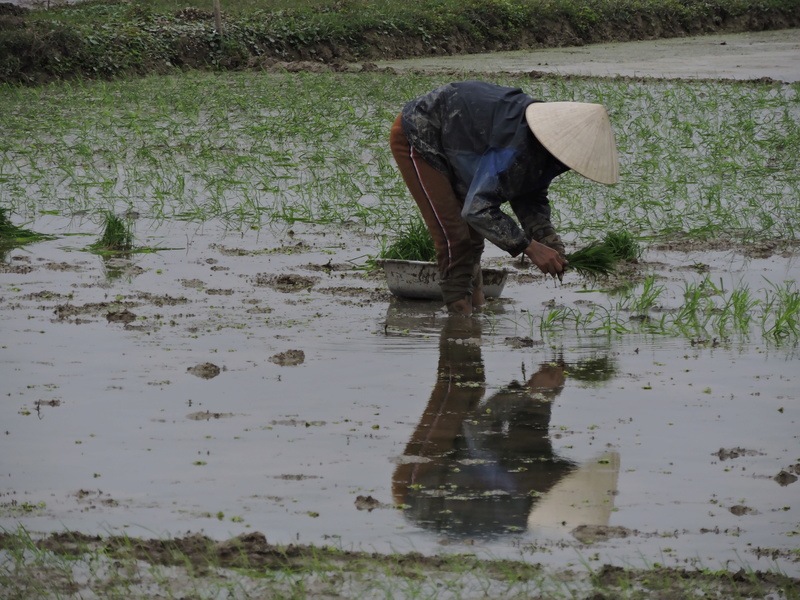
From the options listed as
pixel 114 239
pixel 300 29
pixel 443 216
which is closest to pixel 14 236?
pixel 114 239

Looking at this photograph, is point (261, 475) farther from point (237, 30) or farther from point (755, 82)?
point (237, 30)

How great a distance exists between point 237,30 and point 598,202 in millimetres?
10653

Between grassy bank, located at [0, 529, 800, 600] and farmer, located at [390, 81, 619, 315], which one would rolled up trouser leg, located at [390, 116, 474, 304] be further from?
grassy bank, located at [0, 529, 800, 600]

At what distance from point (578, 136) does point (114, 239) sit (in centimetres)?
324

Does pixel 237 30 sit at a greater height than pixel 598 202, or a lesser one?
greater

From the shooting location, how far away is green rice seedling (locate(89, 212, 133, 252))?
6660 millimetres

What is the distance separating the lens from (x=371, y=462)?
3.49 m

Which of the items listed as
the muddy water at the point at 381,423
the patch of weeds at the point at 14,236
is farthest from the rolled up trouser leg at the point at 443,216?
the patch of weeds at the point at 14,236

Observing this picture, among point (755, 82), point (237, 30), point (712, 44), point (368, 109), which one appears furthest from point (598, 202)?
point (712, 44)

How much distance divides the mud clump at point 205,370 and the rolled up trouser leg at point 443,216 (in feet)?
4.20

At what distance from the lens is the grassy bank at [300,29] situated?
15.1 m

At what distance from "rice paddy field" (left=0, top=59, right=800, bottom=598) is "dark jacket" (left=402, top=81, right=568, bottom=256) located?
57cm

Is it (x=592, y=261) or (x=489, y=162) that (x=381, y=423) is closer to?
(x=489, y=162)

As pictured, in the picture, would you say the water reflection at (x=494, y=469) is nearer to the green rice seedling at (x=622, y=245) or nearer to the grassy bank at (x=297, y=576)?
the grassy bank at (x=297, y=576)
